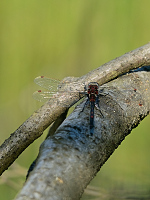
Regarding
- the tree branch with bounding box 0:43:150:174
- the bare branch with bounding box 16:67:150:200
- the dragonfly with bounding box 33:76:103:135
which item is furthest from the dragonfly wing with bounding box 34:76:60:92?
the bare branch with bounding box 16:67:150:200

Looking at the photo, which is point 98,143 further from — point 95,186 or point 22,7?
point 22,7

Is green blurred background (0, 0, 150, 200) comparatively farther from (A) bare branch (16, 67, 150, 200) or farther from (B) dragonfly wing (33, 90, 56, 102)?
(A) bare branch (16, 67, 150, 200)

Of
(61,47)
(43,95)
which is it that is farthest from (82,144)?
(61,47)

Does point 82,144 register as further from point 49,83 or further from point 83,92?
point 49,83

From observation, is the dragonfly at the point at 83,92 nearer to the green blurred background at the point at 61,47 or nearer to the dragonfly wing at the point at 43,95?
the dragonfly wing at the point at 43,95

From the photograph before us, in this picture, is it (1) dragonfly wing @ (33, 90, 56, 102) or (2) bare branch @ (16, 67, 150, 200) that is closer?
(2) bare branch @ (16, 67, 150, 200)

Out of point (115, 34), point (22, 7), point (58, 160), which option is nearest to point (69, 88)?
point (58, 160)

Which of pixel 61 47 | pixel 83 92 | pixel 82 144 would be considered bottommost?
pixel 82 144

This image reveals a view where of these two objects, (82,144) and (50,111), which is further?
(50,111)
